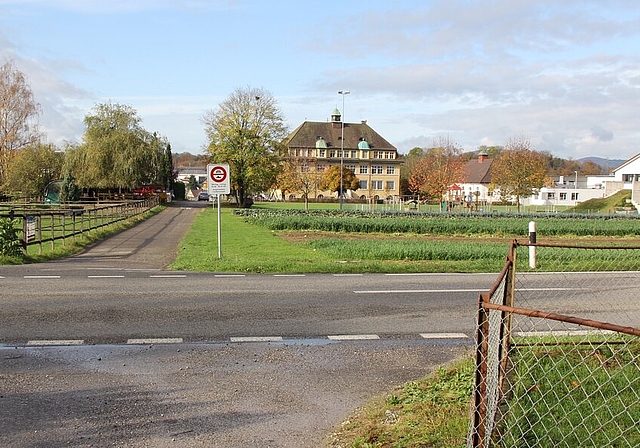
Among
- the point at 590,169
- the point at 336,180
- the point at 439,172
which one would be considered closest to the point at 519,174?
the point at 439,172

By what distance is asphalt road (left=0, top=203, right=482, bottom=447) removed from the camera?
534 centimetres

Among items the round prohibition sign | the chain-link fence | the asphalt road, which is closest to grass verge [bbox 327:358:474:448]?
the asphalt road

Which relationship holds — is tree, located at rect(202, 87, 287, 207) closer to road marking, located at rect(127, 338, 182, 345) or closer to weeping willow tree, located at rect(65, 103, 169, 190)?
weeping willow tree, located at rect(65, 103, 169, 190)

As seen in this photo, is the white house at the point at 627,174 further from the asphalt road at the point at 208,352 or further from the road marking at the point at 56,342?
the road marking at the point at 56,342

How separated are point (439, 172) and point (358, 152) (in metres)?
46.7

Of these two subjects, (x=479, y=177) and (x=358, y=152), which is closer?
(x=358, y=152)

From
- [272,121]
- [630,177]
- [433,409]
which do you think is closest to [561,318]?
[433,409]

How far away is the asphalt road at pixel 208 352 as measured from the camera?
5.34m

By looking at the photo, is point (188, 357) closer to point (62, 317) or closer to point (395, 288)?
point (62, 317)

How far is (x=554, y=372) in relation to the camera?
6.41 metres

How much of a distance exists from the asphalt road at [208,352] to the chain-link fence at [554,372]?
114 centimetres

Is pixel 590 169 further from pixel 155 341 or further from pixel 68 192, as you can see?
pixel 155 341

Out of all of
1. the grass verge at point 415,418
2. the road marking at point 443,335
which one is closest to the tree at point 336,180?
the road marking at point 443,335

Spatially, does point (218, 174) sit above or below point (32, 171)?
below
